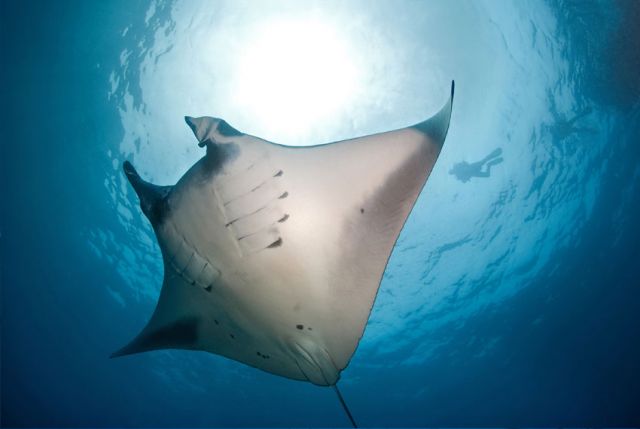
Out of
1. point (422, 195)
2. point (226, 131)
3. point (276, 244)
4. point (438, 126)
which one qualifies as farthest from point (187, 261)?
point (422, 195)

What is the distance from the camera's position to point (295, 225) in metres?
2.57

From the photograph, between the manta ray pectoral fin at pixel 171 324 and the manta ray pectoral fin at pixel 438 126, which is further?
the manta ray pectoral fin at pixel 171 324

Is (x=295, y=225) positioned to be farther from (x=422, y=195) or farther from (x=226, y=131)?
(x=422, y=195)

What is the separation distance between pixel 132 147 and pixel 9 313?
1275 centimetres

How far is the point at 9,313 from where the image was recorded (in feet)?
49.6

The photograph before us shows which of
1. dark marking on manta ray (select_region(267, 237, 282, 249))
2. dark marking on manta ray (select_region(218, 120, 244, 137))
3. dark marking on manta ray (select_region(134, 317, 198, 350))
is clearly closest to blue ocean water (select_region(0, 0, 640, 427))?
dark marking on manta ray (select_region(218, 120, 244, 137))

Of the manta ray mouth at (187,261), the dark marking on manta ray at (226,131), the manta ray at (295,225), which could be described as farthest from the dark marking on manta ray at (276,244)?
the dark marking on manta ray at (226,131)

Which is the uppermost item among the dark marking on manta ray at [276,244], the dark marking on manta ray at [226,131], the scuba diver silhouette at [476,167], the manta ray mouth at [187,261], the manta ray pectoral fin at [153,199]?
the dark marking on manta ray at [226,131]

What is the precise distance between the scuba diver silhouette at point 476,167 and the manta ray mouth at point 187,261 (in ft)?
23.2

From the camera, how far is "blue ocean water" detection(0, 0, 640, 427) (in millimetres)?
6613

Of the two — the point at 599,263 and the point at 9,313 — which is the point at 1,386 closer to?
the point at 9,313

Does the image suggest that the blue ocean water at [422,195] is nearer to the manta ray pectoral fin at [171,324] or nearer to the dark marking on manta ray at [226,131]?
the dark marking on manta ray at [226,131]

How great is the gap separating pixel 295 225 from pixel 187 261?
0.84 meters

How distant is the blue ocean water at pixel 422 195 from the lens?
21.7ft
